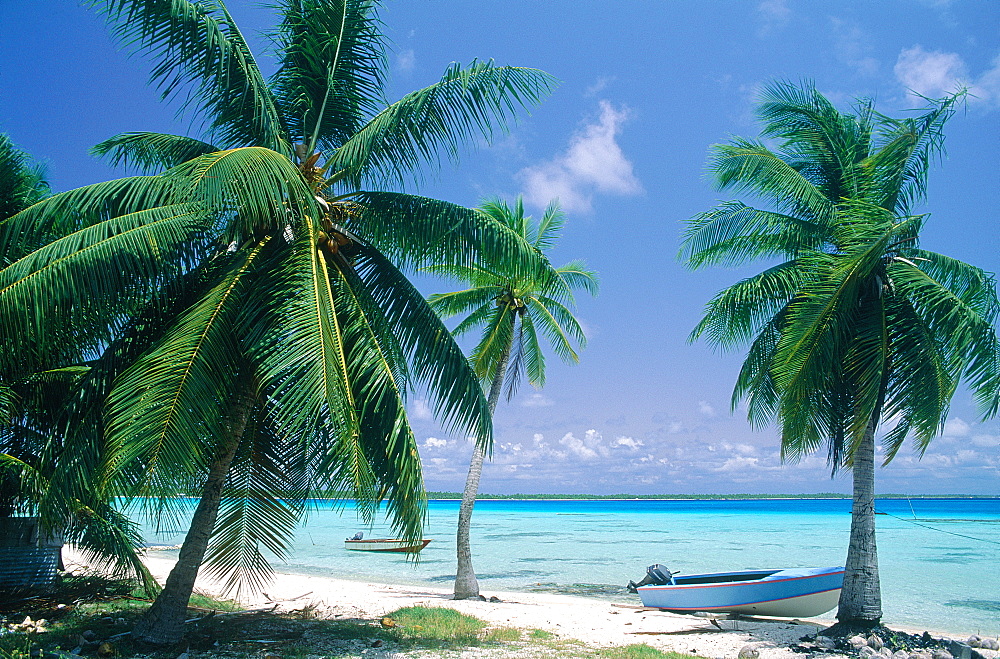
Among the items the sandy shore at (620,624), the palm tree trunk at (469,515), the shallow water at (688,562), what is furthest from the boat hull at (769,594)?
the palm tree trunk at (469,515)

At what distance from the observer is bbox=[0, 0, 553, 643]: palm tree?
5.98 m

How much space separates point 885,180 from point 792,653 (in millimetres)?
6991

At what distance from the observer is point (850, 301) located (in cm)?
912

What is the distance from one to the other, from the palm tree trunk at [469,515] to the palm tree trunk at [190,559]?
22.3 ft

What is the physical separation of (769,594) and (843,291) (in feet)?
22.2

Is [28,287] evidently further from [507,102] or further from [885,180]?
[885,180]

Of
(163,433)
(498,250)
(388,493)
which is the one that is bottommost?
(388,493)

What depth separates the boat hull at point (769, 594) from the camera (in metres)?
12.7

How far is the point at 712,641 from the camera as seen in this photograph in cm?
1010

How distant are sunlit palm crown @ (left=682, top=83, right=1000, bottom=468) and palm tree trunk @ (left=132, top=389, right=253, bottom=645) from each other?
7135 mm

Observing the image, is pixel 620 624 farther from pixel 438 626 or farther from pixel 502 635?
pixel 438 626

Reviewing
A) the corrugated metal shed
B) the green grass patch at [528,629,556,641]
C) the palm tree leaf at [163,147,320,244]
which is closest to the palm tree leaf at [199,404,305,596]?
the corrugated metal shed

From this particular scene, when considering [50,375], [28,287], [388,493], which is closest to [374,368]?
[388,493]

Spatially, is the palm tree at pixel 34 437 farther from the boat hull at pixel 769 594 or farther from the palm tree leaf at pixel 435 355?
the boat hull at pixel 769 594
